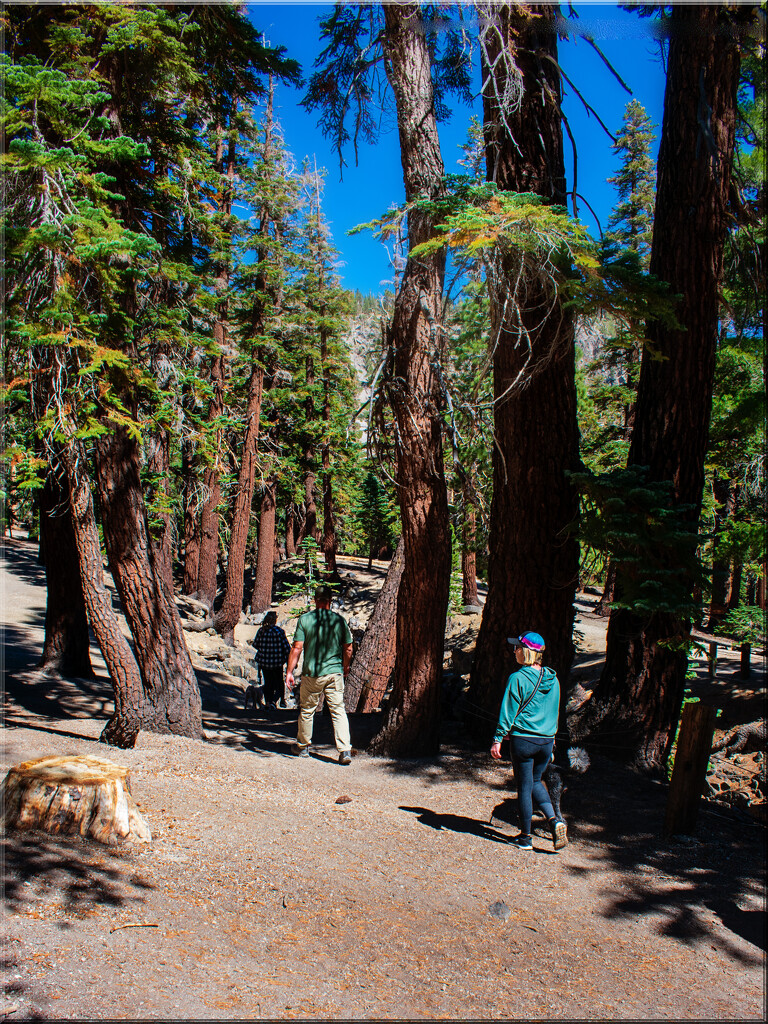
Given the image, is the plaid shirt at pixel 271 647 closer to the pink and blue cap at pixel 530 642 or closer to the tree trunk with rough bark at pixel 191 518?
the pink and blue cap at pixel 530 642

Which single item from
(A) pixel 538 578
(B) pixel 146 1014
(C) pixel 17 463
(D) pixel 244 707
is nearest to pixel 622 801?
(A) pixel 538 578

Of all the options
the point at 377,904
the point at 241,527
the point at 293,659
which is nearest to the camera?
the point at 377,904

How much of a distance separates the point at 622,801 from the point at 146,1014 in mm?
4529

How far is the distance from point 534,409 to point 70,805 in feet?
17.8

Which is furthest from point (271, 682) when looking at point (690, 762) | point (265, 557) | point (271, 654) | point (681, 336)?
point (265, 557)

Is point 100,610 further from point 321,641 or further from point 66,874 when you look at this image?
point 66,874

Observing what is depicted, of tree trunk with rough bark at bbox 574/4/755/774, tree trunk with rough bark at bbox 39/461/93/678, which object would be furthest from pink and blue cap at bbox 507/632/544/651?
tree trunk with rough bark at bbox 39/461/93/678

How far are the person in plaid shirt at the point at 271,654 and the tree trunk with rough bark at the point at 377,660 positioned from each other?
1.35 metres

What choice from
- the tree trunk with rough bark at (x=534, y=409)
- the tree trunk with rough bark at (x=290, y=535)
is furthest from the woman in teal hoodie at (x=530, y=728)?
the tree trunk with rough bark at (x=290, y=535)

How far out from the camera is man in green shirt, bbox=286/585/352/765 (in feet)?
23.0

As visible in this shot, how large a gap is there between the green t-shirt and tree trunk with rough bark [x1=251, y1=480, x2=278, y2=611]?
54.9 ft

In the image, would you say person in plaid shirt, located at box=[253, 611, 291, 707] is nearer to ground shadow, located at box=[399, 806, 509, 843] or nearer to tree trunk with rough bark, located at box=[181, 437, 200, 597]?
ground shadow, located at box=[399, 806, 509, 843]

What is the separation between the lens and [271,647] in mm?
11570

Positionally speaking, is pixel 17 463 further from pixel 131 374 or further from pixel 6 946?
pixel 6 946
